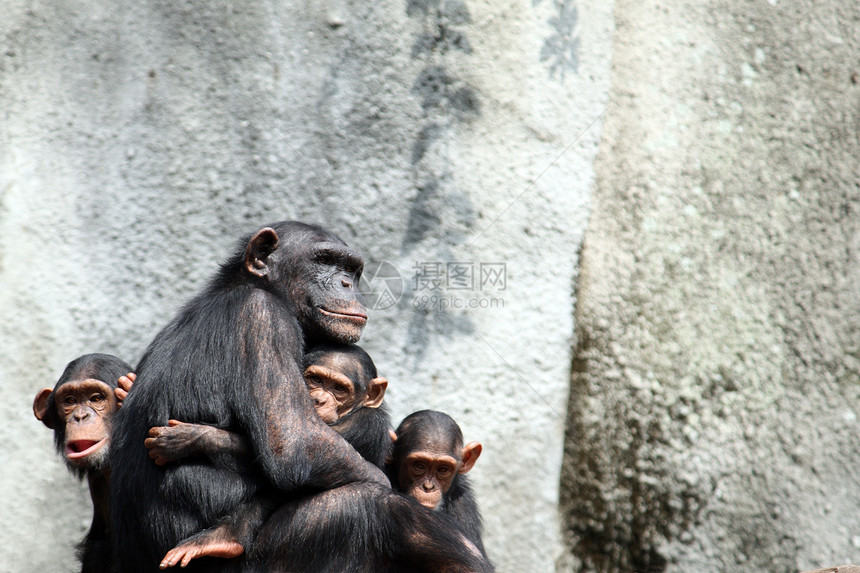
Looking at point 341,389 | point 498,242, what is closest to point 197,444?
point 341,389

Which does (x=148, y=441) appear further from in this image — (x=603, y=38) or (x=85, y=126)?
(x=603, y=38)

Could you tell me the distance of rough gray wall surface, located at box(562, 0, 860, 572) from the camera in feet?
17.3

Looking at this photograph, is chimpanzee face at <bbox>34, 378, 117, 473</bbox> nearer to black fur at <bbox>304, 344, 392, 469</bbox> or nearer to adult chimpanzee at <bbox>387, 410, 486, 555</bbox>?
black fur at <bbox>304, 344, 392, 469</bbox>

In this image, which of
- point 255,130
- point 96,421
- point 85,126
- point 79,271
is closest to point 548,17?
point 255,130

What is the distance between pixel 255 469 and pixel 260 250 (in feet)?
3.30

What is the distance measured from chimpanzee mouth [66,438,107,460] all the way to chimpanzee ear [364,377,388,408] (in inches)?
53.6

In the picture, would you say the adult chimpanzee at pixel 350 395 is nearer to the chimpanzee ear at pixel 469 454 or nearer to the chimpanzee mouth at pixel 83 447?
the chimpanzee ear at pixel 469 454

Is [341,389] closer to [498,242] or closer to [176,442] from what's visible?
[176,442]

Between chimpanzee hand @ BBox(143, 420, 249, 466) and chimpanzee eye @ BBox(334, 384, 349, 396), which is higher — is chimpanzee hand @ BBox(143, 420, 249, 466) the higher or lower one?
the higher one

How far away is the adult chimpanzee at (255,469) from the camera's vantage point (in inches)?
127

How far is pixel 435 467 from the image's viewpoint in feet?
13.0

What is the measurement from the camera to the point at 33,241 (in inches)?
197

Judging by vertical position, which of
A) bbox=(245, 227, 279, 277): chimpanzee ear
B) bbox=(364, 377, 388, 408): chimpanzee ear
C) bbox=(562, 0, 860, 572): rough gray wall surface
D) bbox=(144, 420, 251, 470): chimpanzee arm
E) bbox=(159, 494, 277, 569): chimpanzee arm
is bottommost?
bbox=(562, 0, 860, 572): rough gray wall surface

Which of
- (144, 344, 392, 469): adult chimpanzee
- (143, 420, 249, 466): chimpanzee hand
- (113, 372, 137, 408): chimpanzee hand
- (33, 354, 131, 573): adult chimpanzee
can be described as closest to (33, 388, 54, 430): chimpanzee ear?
(33, 354, 131, 573): adult chimpanzee
